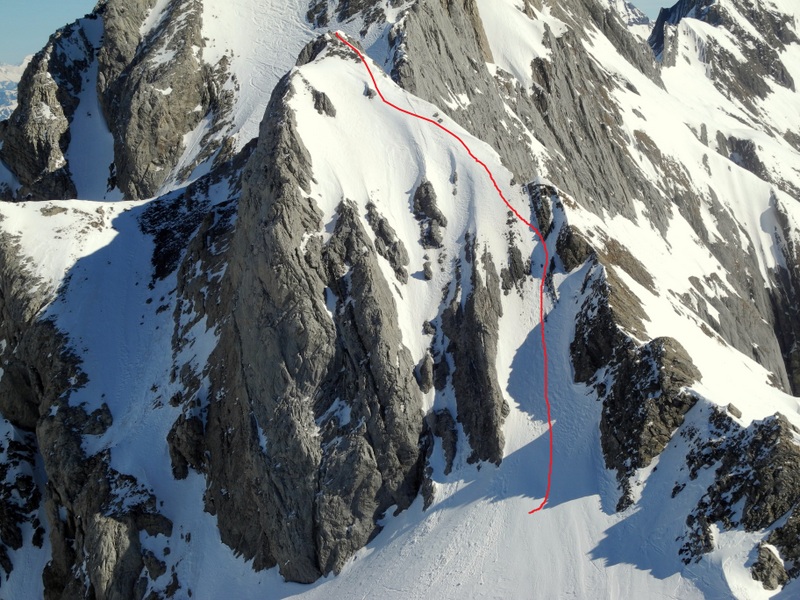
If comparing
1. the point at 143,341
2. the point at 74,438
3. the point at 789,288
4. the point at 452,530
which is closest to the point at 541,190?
the point at 452,530

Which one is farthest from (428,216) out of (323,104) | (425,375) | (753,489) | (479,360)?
(753,489)

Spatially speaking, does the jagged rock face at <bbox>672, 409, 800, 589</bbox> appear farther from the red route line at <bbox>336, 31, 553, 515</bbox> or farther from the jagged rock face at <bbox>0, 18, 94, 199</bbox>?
the jagged rock face at <bbox>0, 18, 94, 199</bbox>

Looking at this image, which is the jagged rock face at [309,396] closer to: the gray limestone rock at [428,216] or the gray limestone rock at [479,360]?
the gray limestone rock at [479,360]

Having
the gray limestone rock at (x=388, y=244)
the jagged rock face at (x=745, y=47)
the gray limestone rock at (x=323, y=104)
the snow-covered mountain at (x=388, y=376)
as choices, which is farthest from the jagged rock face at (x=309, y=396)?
the jagged rock face at (x=745, y=47)

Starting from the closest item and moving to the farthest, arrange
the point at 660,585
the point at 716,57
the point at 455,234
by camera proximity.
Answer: the point at 660,585, the point at 455,234, the point at 716,57

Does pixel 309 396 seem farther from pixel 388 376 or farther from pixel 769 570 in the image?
pixel 769 570

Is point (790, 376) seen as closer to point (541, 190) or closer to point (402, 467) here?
point (541, 190)
